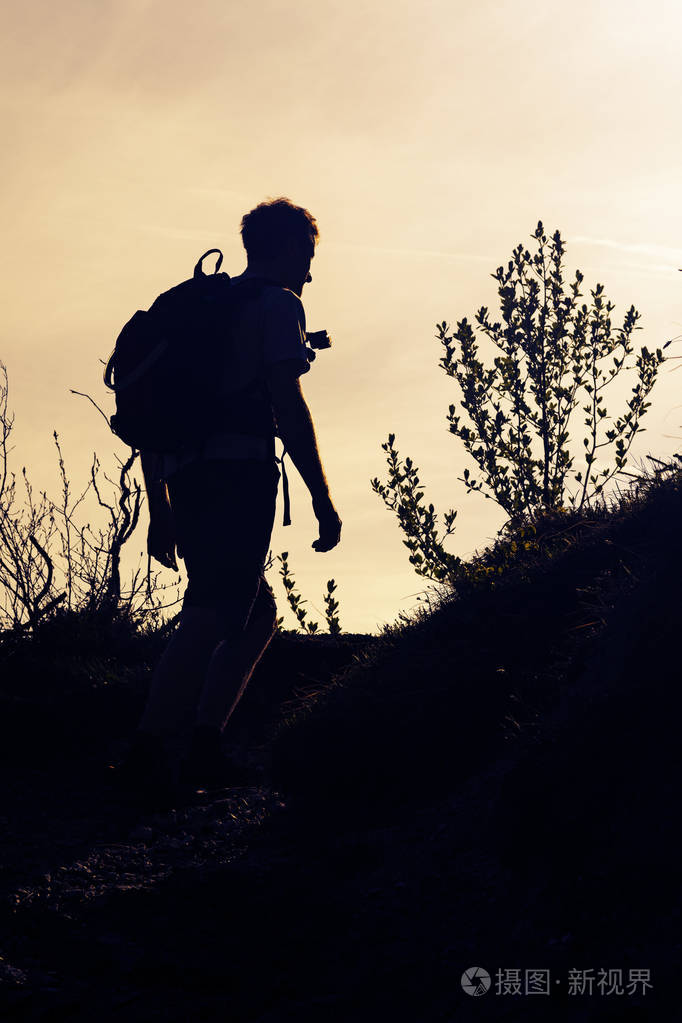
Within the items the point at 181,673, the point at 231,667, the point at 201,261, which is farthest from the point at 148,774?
the point at 201,261

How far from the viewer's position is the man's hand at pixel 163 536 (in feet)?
16.6

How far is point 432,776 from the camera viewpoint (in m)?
4.35

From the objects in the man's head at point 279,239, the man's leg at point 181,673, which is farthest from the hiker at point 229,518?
the man's head at point 279,239

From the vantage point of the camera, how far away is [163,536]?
5098mm

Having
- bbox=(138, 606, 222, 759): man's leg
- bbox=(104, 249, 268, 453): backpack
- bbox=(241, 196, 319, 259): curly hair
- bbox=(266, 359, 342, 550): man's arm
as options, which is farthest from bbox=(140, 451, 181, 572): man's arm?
bbox=(241, 196, 319, 259): curly hair

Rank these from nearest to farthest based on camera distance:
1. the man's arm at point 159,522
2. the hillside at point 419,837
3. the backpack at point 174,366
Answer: the hillside at point 419,837
the backpack at point 174,366
the man's arm at point 159,522

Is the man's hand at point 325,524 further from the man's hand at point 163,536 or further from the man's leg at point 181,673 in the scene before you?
the man's hand at point 163,536

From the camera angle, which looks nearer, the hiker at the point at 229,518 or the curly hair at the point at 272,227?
the hiker at the point at 229,518

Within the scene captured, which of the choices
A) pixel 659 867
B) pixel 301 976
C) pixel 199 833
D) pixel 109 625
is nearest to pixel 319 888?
pixel 301 976

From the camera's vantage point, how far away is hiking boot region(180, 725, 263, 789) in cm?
459

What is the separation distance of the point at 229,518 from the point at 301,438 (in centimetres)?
50

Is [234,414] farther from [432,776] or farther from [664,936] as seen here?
[664,936]

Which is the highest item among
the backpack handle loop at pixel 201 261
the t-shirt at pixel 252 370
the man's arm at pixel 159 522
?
the backpack handle loop at pixel 201 261

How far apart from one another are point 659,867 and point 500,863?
72 cm
